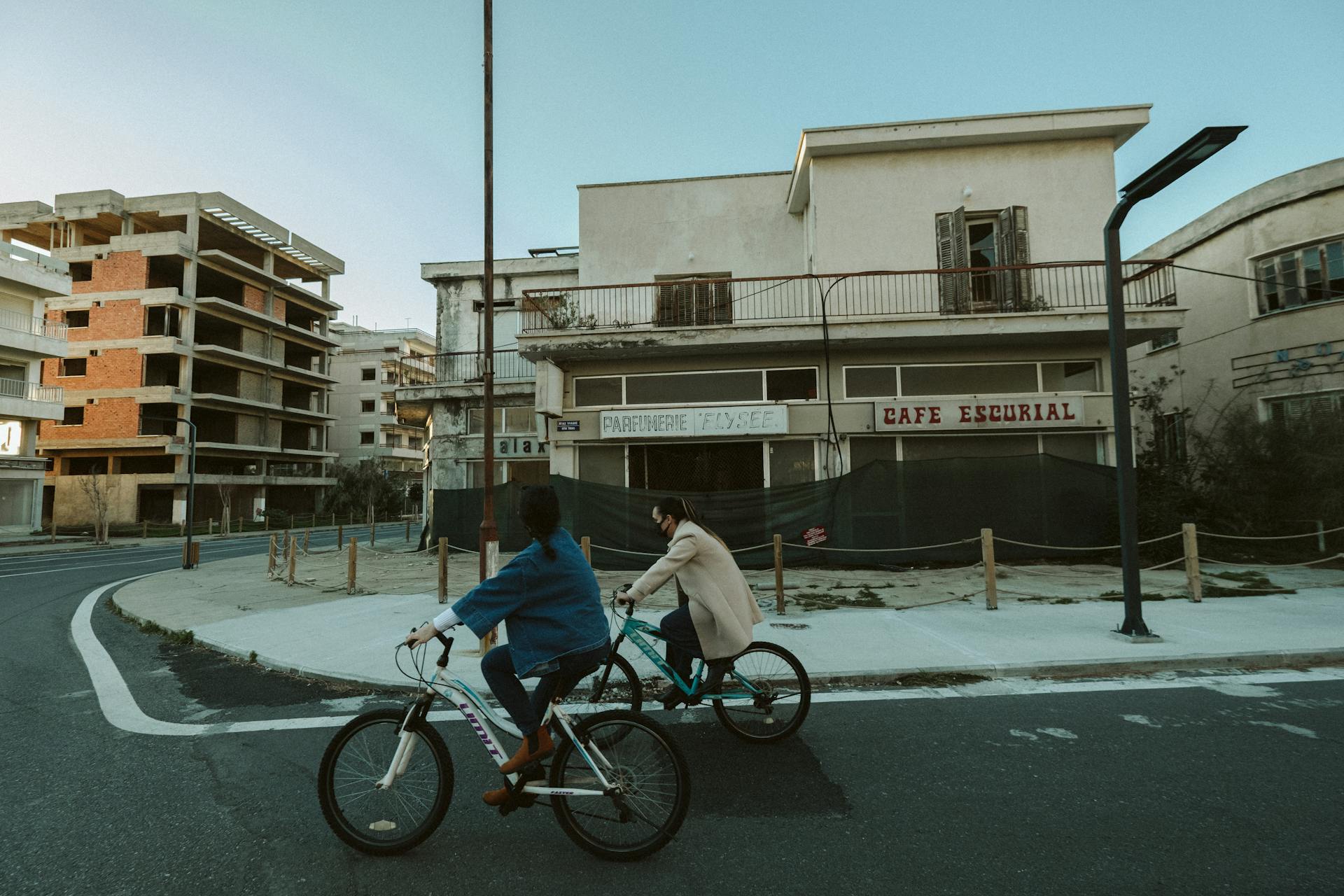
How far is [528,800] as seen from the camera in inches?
126

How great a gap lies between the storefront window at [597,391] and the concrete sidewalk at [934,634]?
6.01 m

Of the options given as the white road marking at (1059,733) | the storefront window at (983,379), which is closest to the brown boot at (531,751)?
the white road marking at (1059,733)

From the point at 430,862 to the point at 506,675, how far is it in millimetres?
860

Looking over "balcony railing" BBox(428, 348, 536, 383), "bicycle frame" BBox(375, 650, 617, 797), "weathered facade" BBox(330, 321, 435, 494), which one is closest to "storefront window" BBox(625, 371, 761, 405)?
"balcony railing" BBox(428, 348, 536, 383)

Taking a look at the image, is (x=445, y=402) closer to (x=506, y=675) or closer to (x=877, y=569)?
(x=877, y=569)

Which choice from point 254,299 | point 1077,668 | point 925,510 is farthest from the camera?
point 254,299

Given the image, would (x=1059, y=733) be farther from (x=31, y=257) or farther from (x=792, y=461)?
(x=31, y=257)

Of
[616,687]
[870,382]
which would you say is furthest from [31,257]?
[616,687]

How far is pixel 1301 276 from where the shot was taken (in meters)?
16.0

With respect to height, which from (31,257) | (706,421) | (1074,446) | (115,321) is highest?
(31,257)

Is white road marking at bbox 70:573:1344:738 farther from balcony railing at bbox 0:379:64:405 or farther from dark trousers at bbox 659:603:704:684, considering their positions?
balcony railing at bbox 0:379:64:405

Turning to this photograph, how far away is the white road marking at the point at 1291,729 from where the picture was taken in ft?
14.6

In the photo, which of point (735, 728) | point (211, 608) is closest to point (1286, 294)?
point (735, 728)

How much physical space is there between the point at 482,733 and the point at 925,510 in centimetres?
1174
